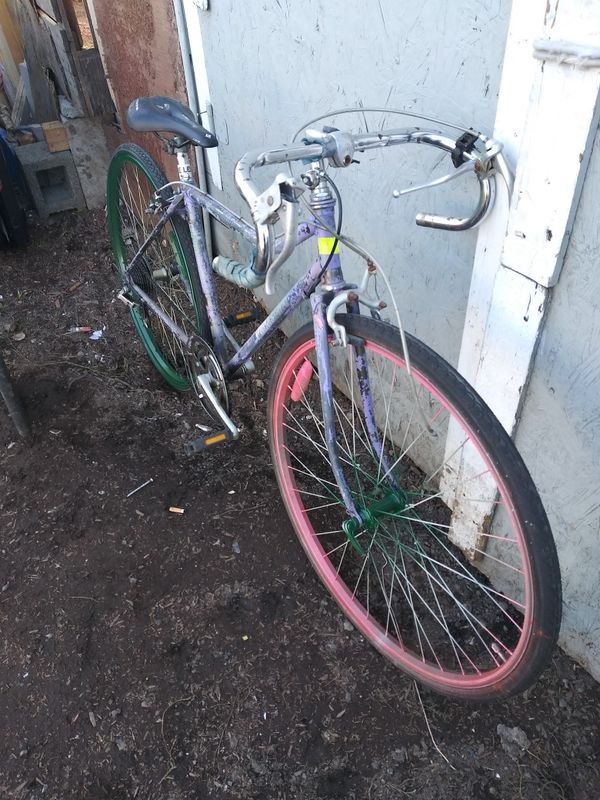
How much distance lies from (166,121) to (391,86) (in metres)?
0.78

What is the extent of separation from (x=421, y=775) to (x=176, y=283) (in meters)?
2.14

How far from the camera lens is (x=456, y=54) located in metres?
1.65

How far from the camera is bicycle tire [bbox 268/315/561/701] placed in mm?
1470

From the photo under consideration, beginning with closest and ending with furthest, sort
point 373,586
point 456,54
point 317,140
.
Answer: point 317,140 → point 456,54 → point 373,586

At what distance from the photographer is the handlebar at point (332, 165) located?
1396 mm

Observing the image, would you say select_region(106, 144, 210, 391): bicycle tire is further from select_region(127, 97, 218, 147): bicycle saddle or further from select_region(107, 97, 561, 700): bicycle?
select_region(127, 97, 218, 147): bicycle saddle

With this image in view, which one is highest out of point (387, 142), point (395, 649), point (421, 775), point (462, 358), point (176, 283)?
point (387, 142)

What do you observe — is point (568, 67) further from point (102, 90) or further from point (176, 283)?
point (102, 90)

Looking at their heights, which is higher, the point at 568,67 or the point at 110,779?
the point at 568,67

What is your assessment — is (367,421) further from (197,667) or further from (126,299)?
(126,299)

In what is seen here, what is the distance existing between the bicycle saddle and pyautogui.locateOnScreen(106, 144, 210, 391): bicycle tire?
37 cm

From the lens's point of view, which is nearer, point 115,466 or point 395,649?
point 395,649

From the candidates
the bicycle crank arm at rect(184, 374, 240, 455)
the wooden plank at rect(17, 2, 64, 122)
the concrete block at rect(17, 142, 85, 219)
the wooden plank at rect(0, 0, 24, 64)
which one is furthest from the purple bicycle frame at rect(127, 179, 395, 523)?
the wooden plank at rect(0, 0, 24, 64)

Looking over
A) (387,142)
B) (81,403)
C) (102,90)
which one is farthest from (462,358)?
(102,90)
